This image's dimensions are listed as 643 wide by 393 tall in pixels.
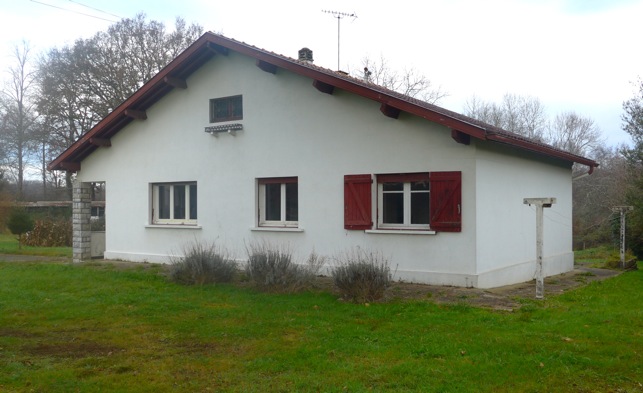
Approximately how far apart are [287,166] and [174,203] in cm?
413

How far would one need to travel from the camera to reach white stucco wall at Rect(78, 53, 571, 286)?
36.9 feet

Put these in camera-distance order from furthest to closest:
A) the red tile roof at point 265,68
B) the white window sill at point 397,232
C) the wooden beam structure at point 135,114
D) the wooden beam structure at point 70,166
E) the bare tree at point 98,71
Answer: the bare tree at point 98,71 < the wooden beam structure at point 70,166 < the wooden beam structure at point 135,114 < the white window sill at point 397,232 < the red tile roof at point 265,68

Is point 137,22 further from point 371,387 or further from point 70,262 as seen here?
point 371,387

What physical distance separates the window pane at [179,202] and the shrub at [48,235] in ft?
45.2

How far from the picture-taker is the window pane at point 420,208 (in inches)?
458

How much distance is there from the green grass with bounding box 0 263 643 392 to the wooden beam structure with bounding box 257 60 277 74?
18.2 ft

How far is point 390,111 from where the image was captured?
1172 centimetres

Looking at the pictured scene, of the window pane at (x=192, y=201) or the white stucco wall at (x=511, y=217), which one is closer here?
the white stucco wall at (x=511, y=217)

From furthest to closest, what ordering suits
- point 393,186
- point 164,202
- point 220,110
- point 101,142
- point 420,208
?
point 101,142, point 164,202, point 220,110, point 393,186, point 420,208

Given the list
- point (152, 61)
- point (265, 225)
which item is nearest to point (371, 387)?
point (265, 225)

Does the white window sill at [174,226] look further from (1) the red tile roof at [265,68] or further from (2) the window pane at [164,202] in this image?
(1) the red tile roof at [265,68]

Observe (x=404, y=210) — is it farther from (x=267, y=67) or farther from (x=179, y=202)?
(x=179, y=202)

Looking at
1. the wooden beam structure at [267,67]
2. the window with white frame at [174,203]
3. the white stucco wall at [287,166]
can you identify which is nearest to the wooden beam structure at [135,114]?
the white stucco wall at [287,166]

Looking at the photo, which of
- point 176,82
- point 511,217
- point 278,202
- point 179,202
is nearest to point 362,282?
point 511,217
